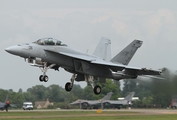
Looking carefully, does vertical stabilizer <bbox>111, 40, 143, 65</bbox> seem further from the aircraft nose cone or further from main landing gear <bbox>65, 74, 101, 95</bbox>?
the aircraft nose cone

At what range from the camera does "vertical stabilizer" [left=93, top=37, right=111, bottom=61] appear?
39062 mm

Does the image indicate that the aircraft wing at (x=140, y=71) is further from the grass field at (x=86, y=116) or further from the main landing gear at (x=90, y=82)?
the grass field at (x=86, y=116)

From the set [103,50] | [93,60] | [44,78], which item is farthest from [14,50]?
[103,50]

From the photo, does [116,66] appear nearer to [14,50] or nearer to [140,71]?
[140,71]

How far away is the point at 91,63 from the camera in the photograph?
33.2 meters

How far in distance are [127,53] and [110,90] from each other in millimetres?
79265

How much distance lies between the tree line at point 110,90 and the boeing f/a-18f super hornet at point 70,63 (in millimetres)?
6096

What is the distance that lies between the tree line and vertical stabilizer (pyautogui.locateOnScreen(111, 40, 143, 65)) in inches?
165

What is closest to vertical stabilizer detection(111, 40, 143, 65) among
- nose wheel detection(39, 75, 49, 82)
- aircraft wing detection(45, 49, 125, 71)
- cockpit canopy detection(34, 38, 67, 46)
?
aircraft wing detection(45, 49, 125, 71)

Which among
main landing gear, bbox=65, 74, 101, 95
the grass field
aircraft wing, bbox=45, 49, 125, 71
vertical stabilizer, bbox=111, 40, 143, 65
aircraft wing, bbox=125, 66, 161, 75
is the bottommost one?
the grass field

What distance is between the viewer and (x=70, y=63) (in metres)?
32.9

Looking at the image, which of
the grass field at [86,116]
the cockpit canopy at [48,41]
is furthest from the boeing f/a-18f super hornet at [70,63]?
the grass field at [86,116]

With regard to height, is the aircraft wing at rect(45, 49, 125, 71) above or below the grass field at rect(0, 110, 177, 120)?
above

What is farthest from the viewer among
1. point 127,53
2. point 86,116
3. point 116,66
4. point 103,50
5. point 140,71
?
point 86,116
